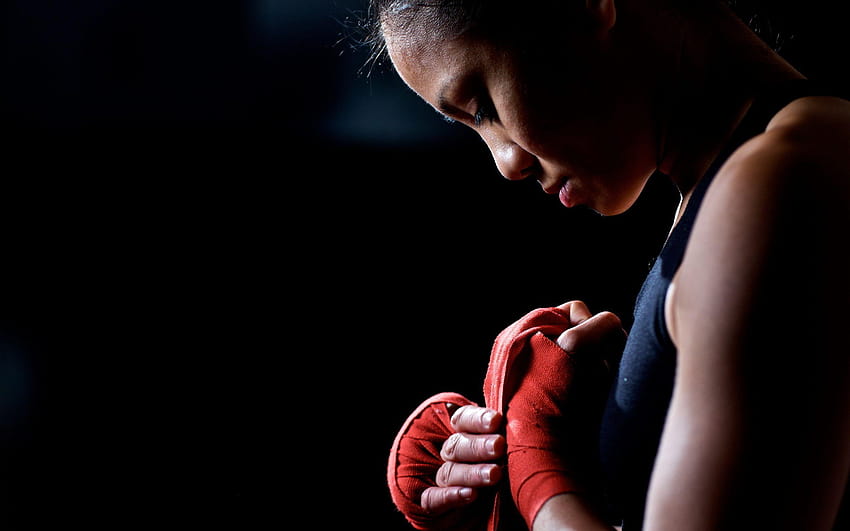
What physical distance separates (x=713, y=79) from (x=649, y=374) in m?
0.25

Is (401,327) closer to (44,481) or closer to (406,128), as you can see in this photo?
(406,128)

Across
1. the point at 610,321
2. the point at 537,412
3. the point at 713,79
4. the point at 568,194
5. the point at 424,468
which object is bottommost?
the point at 424,468

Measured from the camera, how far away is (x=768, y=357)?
33 centimetres

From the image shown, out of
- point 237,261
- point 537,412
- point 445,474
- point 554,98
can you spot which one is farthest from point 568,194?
point 237,261

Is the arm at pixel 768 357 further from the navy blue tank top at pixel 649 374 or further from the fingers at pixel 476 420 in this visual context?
the fingers at pixel 476 420

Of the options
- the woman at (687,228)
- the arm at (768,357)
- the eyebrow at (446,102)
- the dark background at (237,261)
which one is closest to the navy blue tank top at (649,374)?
the woman at (687,228)

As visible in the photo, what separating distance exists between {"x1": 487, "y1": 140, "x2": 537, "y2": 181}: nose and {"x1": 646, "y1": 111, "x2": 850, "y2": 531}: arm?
0.26m

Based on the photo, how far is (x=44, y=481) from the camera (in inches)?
52.5

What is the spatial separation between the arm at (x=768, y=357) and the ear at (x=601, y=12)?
0.22m

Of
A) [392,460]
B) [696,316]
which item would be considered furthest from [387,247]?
[696,316]

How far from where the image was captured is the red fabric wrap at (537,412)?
627mm

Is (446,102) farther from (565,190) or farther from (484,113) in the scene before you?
(565,190)

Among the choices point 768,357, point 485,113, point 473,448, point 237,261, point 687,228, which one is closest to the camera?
point 768,357

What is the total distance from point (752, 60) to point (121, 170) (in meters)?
1.11
